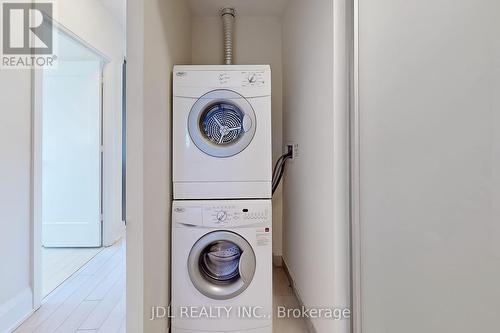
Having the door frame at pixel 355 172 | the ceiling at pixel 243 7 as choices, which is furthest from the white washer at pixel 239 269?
the ceiling at pixel 243 7

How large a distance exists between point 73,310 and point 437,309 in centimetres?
232

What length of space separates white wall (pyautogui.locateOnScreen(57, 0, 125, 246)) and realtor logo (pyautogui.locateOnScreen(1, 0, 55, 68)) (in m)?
0.81

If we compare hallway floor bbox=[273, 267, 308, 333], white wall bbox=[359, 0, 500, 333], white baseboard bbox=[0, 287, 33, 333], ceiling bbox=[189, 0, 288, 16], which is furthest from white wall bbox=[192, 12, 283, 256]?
white baseboard bbox=[0, 287, 33, 333]

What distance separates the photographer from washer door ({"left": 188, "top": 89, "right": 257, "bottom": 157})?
1.73 metres

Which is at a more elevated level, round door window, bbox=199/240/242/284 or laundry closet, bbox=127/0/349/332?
laundry closet, bbox=127/0/349/332

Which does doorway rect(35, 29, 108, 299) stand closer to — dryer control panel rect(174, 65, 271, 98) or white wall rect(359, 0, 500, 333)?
dryer control panel rect(174, 65, 271, 98)

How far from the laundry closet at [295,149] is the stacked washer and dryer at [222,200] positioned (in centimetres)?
8

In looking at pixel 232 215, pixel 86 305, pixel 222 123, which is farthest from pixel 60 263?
pixel 222 123

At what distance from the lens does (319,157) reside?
155cm

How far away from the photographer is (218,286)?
68.1 inches

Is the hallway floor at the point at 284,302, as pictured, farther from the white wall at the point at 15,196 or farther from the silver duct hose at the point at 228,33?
the silver duct hose at the point at 228,33

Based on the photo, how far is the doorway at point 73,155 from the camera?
3338mm

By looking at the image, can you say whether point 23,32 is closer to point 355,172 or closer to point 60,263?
point 60,263

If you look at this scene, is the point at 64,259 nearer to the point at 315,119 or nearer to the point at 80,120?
the point at 80,120
